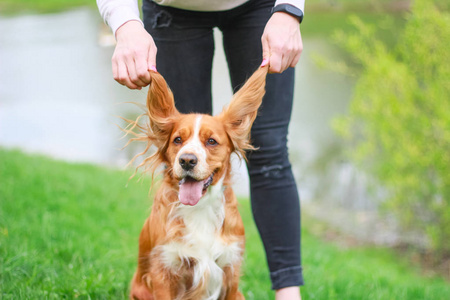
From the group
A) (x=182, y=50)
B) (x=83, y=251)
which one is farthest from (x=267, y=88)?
(x=83, y=251)

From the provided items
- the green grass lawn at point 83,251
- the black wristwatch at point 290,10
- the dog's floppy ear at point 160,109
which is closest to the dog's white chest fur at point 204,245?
the dog's floppy ear at point 160,109

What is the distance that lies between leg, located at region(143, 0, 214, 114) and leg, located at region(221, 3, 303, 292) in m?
0.12

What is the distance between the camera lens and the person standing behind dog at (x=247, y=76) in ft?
7.63

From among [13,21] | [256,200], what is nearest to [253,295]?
[256,200]

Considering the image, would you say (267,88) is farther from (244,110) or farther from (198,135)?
(198,135)

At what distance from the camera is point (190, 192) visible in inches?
81.1

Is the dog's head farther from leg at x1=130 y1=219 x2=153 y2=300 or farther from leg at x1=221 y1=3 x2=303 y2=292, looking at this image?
leg at x1=130 y1=219 x2=153 y2=300

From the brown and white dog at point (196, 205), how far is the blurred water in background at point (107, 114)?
3644mm

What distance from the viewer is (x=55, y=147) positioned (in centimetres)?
885

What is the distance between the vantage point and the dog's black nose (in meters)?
1.98

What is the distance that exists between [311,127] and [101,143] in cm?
372

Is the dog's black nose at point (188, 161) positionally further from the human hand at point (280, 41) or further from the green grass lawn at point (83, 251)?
the green grass lawn at point (83, 251)

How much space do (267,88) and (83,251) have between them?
63.4 inches

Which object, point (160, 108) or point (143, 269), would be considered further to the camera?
point (143, 269)
